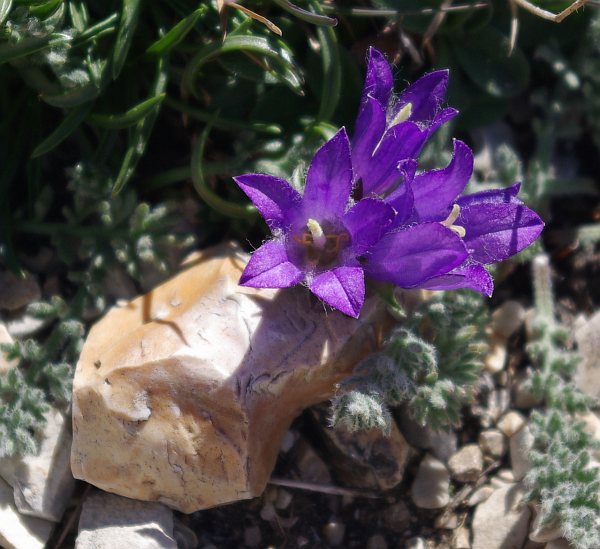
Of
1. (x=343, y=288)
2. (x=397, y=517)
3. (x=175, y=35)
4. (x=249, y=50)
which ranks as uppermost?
(x=175, y=35)

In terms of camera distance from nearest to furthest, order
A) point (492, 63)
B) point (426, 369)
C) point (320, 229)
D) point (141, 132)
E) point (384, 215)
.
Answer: point (384, 215), point (320, 229), point (426, 369), point (141, 132), point (492, 63)

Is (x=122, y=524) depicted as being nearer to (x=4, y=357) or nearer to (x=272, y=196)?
(x=4, y=357)

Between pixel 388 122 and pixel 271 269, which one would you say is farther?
pixel 388 122

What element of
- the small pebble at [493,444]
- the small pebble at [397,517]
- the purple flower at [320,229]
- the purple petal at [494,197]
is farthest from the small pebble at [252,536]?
the purple petal at [494,197]

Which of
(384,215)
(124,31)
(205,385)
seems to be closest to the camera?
(384,215)

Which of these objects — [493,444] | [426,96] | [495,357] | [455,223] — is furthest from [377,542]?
[426,96]

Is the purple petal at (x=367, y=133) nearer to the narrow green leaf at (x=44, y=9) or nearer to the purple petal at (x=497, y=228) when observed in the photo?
the purple petal at (x=497, y=228)

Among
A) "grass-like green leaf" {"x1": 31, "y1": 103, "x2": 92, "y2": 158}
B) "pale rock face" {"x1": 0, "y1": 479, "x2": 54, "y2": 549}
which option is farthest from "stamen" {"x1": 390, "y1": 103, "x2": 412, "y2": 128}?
"pale rock face" {"x1": 0, "y1": 479, "x2": 54, "y2": 549}

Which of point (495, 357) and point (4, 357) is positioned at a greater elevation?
point (4, 357)

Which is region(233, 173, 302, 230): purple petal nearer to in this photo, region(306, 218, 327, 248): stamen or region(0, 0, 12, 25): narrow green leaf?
region(306, 218, 327, 248): stamen
